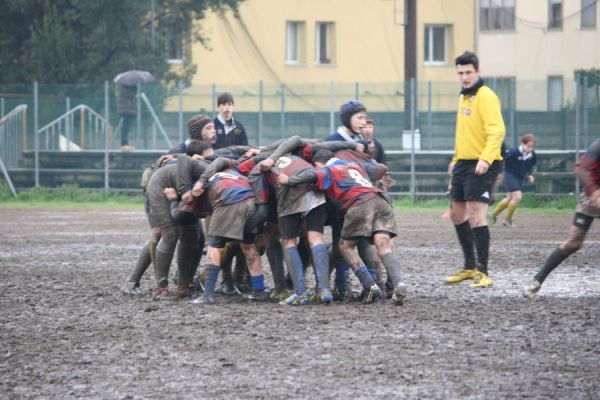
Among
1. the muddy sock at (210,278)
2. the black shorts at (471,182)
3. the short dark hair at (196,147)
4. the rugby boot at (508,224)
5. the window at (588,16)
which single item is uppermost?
the window at (588,16)

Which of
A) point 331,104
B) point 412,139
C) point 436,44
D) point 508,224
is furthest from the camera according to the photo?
point 436,44

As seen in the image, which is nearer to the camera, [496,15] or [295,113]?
[295,113]

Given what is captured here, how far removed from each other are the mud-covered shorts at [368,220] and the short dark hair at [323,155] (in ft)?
1.85

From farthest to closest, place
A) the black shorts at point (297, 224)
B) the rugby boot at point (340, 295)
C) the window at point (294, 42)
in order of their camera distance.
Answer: the window at point (294, 42) → the rugby boot at point (340, 295) → the black shorts at point (297, 224)

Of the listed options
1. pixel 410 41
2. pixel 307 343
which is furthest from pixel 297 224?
pixel 410 41

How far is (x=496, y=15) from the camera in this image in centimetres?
5072

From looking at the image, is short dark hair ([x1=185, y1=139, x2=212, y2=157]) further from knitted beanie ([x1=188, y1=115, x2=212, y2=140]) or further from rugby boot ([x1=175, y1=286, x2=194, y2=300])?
rugby boot ([x1=175, y1=286, x2=194, y2=300])

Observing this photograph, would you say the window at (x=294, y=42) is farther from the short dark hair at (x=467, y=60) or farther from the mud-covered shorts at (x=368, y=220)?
the mud-covered shorts at (x=368, y=220)

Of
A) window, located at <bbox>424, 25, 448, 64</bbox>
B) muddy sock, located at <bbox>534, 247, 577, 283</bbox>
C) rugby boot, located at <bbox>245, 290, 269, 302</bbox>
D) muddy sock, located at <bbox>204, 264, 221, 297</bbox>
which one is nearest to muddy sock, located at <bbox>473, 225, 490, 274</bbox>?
muddy sock, located at <bbox>534, 247, 577, 283</bbox>

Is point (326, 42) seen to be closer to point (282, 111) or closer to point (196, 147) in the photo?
point (282, 111)

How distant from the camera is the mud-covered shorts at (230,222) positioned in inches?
438

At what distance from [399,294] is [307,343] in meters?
1.82

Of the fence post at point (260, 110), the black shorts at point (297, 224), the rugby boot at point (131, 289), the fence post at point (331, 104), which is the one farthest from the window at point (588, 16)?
the black shorts at point (297, 224)

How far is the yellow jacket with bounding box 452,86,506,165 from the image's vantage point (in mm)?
12117
